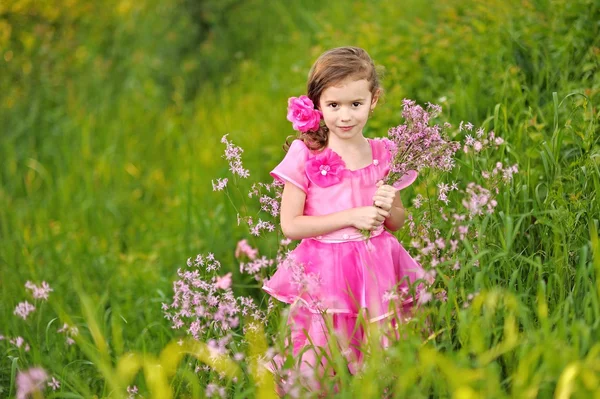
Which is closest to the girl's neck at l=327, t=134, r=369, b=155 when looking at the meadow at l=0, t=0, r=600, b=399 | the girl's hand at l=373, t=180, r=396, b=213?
the girl's hand at l=373, t=180, r=396, b=213

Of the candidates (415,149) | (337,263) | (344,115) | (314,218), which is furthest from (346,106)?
(337,263)

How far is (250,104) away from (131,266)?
7.28 ft

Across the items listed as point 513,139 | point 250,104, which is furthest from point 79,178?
point 513,139

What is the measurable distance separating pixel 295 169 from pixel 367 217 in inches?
13.1

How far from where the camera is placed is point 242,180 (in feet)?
16.9

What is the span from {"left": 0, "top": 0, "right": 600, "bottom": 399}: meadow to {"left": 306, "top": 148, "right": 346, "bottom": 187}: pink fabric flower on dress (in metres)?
0.38

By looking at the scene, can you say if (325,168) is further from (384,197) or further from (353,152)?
(384,197)

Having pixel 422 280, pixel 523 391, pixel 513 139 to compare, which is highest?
pixel 513 139

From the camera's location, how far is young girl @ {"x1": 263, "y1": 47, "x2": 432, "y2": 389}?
2.88m

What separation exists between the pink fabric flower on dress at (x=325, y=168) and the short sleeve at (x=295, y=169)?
0.13 feet

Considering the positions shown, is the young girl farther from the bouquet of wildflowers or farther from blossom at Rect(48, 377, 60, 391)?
blossom at Rect(48, 377, 60, 391)

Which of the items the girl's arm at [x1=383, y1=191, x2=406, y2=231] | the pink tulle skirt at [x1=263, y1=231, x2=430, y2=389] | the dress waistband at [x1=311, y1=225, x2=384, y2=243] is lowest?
the pink tulle skirt at [x1=263, y1=231, x2=430, y2=389]

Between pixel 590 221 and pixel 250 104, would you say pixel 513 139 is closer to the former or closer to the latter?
pixel 590 221

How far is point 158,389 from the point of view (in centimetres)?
219
